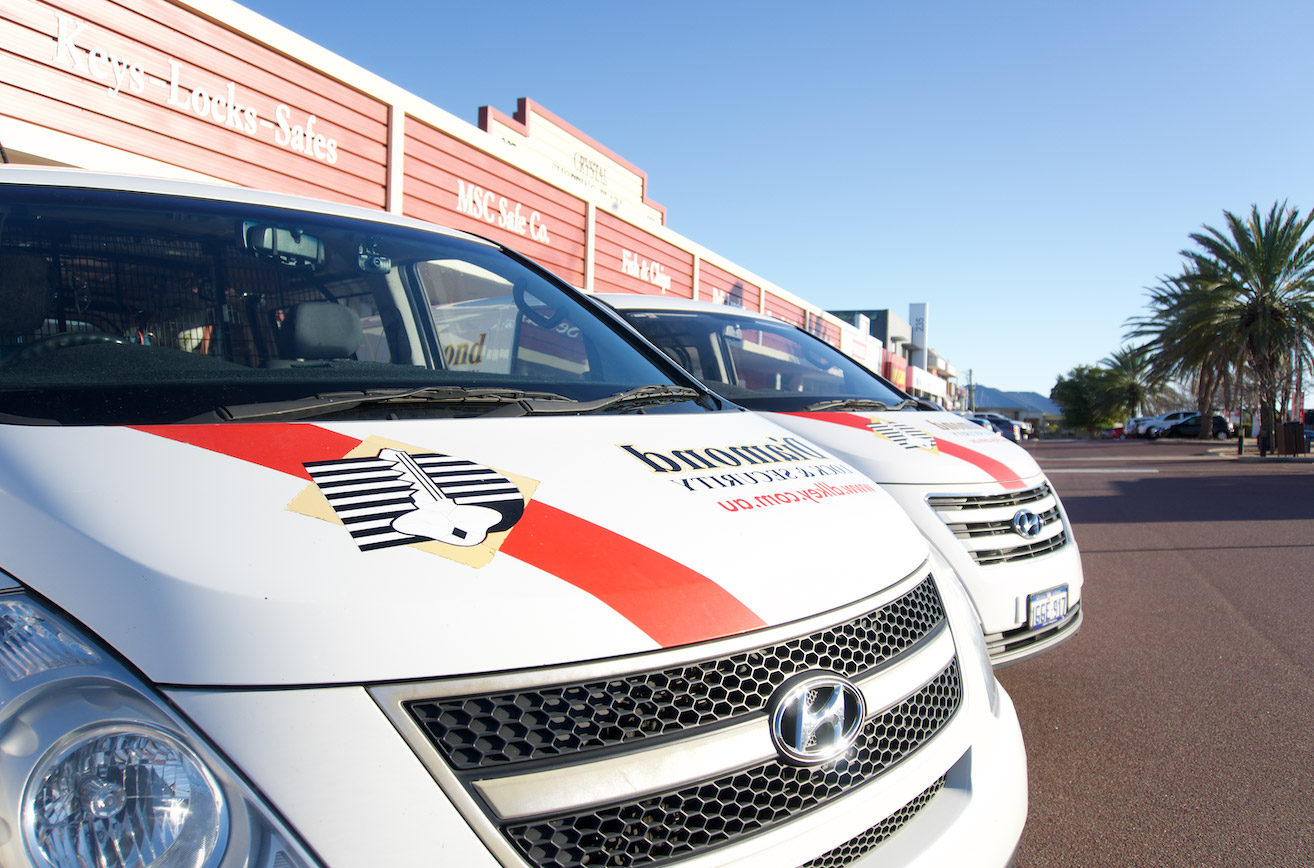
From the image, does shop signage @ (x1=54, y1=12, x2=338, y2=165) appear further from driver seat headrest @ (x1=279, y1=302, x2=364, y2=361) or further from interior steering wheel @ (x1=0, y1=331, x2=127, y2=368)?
interior steering wheel @ (x1=0, y1=331, x2=127, y2=368)

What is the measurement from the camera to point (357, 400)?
166cm

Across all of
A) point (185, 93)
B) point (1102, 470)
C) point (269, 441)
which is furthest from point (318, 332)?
point (1102, 470)

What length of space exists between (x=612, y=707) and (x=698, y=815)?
196mm

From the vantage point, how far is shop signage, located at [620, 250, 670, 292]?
11297 millimetres

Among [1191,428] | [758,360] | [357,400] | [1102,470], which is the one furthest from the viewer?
[1191,428]

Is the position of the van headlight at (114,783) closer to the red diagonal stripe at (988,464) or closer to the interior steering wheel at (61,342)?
the interior steering wheel at (61,342)

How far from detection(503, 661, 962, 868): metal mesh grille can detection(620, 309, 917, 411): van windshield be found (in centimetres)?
290

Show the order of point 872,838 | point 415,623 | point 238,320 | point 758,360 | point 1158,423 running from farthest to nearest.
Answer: point 1158,423 < point 758,360 < point 238,320 < point 872,838 < point 415,623

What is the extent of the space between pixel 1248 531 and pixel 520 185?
8.53 metres

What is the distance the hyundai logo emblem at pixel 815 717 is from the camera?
121cm

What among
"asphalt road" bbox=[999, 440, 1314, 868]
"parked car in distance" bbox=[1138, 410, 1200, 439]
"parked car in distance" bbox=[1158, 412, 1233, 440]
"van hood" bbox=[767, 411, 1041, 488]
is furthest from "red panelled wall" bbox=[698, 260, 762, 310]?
"parked car in distance" bbox=[1138, 410, 1200, 439]

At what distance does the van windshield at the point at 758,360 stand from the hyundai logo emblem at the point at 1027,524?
0.98 metres

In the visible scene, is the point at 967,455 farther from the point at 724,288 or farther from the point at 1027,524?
the point at 724,288

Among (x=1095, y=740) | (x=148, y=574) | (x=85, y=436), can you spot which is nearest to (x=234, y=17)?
(x=85, y=436)
